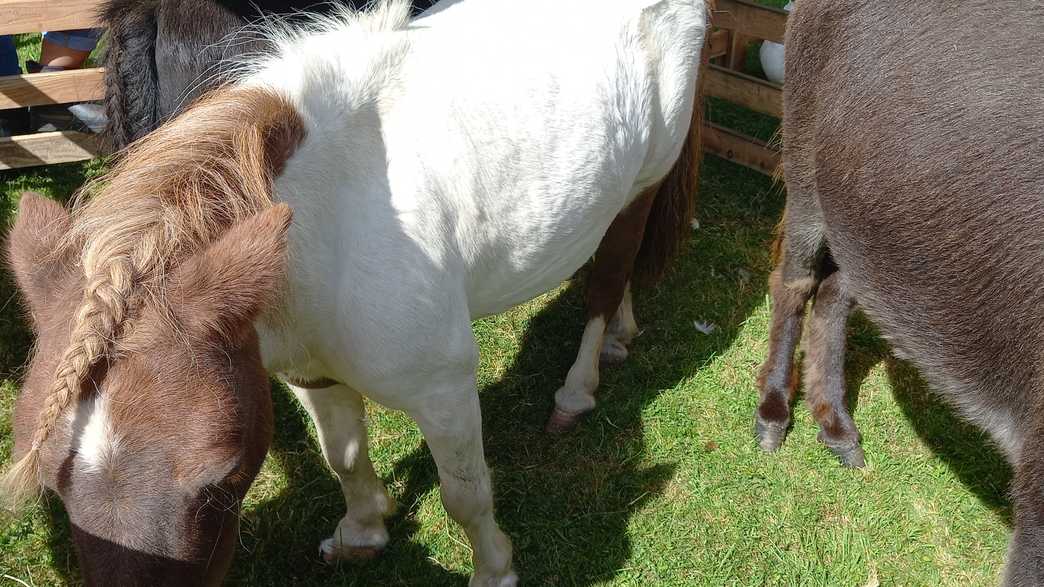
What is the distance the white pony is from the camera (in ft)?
5.52

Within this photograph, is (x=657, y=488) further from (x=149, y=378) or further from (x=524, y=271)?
(x=149, y=378)

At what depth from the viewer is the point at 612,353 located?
3.87 metres

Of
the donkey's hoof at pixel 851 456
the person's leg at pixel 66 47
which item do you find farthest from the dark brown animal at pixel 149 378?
the person's leg at pixel 66 47

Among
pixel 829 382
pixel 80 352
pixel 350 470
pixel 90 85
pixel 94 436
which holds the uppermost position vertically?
pixel 80 352

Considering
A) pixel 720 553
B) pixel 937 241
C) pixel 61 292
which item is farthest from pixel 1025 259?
pixel 61 292

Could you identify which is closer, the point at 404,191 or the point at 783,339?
the point at 404,191

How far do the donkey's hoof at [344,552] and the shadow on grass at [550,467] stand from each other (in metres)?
0.03

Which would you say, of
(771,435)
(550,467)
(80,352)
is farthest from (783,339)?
(80,352)

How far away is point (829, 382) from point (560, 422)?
1140 millimetres

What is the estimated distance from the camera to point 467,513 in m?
2.61

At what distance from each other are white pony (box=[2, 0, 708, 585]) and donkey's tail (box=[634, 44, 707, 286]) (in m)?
0.33

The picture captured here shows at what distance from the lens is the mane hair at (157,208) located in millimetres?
1459

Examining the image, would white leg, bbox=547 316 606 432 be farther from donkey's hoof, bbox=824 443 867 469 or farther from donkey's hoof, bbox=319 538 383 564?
donkey's hoof, bbox=824 443 867 469

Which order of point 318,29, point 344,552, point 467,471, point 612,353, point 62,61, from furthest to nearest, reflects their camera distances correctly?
1. point 62,61
2. point 612,353
3. point 344,552
4. point 467,471
5. point 318,29
